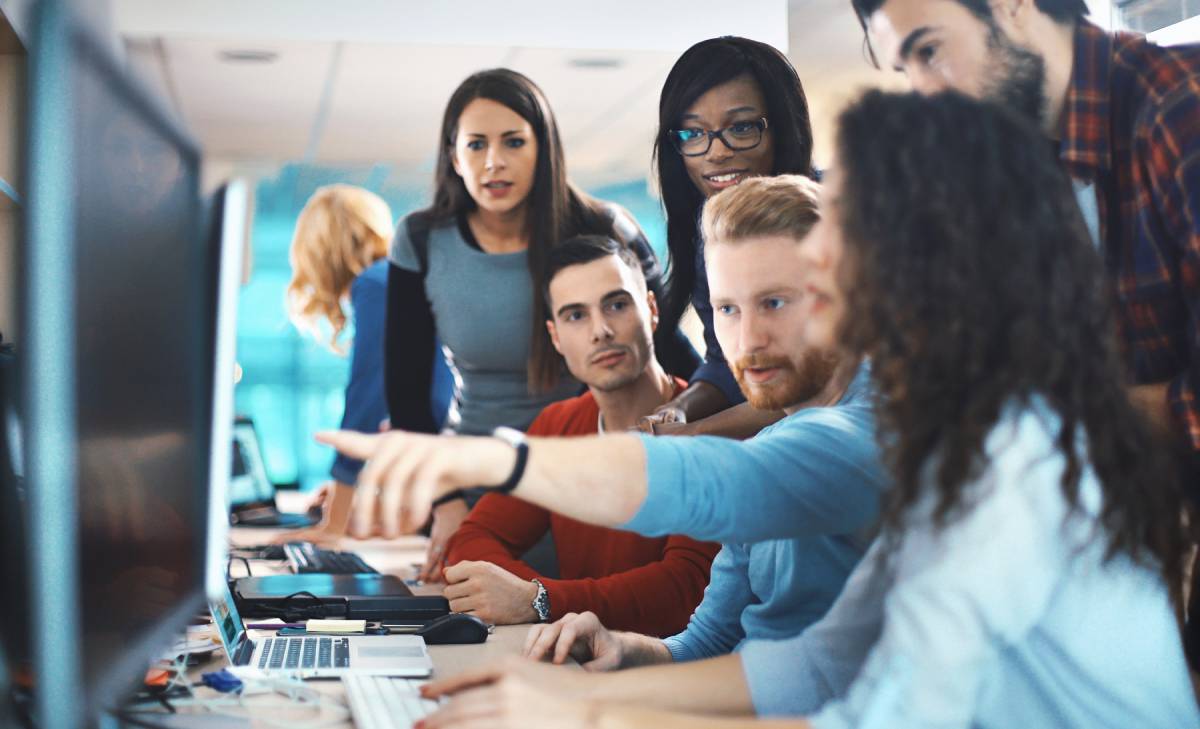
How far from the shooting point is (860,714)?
80 centimetres

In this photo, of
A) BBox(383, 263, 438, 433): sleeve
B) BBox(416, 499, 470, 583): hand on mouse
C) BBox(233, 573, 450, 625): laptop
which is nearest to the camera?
BBox(233, 573, 450, 625): laptop

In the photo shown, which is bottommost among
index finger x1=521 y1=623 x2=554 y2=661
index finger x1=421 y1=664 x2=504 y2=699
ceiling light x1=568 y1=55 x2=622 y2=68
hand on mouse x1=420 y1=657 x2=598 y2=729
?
index finger x1=521 y1=623 x2=554 y2=661

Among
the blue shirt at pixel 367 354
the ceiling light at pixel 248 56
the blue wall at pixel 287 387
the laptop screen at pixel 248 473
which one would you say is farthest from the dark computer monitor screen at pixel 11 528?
the blue wall at pixel 287 387

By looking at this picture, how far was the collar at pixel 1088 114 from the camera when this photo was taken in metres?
1.39

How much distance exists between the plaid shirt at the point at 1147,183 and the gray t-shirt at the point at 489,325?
1.31 meters

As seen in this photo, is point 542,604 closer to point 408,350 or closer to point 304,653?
point 304,653

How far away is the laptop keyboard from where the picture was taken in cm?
123

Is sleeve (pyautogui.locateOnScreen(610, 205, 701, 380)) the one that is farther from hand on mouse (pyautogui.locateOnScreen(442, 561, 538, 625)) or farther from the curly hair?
the curly hair

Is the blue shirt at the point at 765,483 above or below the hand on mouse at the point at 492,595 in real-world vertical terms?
above

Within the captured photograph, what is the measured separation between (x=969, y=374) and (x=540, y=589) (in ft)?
2.97

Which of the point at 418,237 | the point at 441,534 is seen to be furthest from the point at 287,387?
the point at 441,534

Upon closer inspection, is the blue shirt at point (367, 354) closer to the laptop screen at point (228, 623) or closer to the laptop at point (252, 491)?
the laptop at point (252, 491)

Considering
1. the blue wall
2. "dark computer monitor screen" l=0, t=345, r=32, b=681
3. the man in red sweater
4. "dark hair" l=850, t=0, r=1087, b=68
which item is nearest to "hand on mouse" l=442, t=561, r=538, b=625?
the man in red sweater

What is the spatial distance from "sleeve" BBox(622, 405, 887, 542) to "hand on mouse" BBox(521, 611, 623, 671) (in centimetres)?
30
